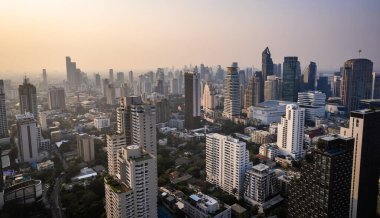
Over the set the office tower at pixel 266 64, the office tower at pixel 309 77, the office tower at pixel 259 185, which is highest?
the office tower at pixel 266 64

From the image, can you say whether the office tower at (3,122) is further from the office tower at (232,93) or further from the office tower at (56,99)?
the office tower at (232,93)

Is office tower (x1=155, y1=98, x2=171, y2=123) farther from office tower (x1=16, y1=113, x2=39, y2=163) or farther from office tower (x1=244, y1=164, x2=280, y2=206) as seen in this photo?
office tower (x1=244, y1=164, x2=280, y2=206)

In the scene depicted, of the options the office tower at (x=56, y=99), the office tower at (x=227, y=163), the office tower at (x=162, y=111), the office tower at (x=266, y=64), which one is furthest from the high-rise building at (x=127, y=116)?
the office tower at (x=266, y=64)

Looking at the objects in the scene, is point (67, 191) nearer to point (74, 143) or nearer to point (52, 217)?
point (52, 217)

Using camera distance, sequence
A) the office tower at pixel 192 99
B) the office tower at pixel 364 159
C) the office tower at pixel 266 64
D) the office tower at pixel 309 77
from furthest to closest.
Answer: the office tower at pixel 309 77, the office tower at pixel 266 64, the office tower at pixel 192 99, the office tower at pixel 364 159

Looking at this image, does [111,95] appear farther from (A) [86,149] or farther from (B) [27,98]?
(A) [86,149]

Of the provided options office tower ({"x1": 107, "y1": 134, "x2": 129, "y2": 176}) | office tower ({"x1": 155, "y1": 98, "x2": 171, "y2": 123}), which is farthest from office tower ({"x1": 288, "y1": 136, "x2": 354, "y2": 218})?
office tower ({"x1": 155, "y1": 98, "x2": 171, "y2": 123})

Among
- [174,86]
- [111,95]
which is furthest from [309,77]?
[111,95]
